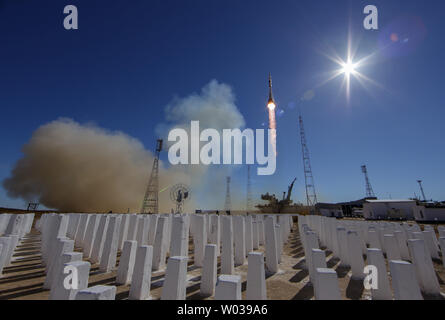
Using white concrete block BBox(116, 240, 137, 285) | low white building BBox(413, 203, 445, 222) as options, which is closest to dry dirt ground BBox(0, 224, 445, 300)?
white concrete block BBox(116, 240, 137, 285)

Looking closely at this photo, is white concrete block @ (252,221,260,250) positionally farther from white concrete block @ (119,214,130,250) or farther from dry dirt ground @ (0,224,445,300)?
white concrete block @ (119,214,130,250)

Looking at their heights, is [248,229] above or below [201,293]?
above

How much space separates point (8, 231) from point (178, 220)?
10.3 meters

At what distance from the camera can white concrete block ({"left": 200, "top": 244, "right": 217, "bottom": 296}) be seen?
11.9 feet

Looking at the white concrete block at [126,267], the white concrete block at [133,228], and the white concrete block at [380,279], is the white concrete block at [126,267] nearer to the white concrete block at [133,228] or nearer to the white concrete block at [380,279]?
the white concrete block at [133,228]

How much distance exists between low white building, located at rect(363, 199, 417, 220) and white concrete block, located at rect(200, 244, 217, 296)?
1310 inches

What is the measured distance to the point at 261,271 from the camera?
2.67 metres

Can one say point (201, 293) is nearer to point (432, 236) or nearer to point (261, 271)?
point (261, 271)

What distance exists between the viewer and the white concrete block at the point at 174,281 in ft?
8.74

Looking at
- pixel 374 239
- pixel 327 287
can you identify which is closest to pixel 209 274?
pixel 327 287

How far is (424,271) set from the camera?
156 inches

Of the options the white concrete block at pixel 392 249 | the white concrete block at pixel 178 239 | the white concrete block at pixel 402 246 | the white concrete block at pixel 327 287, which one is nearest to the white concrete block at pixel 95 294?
the white concrete block at pixel 327 287
